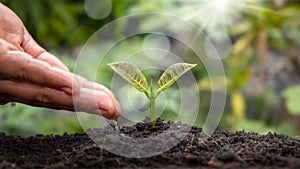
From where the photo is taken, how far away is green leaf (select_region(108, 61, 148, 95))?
1.02 m

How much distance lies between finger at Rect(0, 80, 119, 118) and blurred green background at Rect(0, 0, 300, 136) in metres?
1.13

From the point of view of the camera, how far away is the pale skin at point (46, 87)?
101 cm

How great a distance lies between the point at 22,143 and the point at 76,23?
210 centimetres

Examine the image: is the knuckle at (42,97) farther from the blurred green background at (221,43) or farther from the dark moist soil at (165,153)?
the blurred green background at (221,43)

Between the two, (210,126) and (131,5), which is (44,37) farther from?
(210,126)

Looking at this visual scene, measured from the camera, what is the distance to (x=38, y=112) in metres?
2.46

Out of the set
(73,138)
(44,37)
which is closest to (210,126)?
(73,138)

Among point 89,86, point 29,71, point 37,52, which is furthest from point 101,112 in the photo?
point 37,52

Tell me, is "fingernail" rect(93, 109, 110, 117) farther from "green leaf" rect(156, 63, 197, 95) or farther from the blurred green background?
the blurred green background

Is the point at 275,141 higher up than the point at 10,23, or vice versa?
the point at 10,23

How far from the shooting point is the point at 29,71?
101cm

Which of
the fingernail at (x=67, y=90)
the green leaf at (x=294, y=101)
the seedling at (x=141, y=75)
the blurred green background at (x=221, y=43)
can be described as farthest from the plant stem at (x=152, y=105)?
the green leaf at (x=294, y=101)

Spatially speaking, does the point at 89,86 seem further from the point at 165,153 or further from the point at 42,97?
the point at 165,153

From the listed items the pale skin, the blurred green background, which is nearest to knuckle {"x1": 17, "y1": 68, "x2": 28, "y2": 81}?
the pale skin
